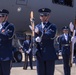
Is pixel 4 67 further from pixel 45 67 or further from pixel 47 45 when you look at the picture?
pixel 47 45

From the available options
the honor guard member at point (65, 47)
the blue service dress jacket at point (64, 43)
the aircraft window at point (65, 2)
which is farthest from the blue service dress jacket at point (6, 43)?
the aircraft window at point (65, 2)

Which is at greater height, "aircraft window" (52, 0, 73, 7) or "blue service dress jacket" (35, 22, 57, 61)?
"aircraft window" (52, 0, 73, 7)

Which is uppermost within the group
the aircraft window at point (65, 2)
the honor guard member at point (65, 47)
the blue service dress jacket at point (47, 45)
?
the aircraft window at point (65, 2)

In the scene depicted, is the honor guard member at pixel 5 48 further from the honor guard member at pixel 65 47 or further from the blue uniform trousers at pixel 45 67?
the honor guard member at pixel 65 47

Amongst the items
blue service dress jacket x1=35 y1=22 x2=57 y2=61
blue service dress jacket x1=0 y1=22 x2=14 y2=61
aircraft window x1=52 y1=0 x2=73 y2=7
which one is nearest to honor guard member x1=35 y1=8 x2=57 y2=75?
blue service dress jacket x1=35 y1=22 x2=57 y2=61

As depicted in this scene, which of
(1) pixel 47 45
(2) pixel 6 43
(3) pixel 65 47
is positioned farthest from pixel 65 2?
(2) pixel 6 43

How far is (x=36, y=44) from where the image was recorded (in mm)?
6926

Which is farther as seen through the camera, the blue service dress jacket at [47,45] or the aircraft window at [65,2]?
the aircraft window at [65,2]

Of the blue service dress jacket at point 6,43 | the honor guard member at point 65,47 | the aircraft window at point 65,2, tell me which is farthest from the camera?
the aircraft window at point 65,2

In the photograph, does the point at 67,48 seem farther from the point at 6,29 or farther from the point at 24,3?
the point at 24,3

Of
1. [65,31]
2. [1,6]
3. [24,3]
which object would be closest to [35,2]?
[24,3]

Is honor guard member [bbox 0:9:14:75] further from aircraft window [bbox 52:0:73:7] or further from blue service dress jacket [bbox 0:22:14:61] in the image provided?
aircraft window [bbox 52:0:73:7]

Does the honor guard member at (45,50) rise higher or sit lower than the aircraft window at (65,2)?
lower

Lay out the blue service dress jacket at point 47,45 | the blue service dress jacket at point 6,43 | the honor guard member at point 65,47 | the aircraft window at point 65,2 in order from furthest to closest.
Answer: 1. the aircraft window at point 65,2
2. the honor guard member at point 65,47
3. the blue service dress jacket at point 47,45
4. the blue service dress jacket at point 6,43
